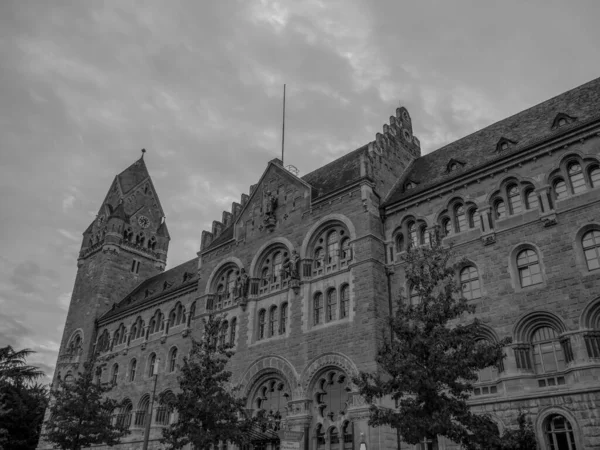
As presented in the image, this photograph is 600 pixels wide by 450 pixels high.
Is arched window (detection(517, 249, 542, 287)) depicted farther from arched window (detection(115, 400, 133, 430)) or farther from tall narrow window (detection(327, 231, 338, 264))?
arched window (detection(115, 400, 133, 430))

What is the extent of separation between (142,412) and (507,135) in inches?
1216

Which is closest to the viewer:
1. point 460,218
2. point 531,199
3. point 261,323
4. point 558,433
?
point 558,433

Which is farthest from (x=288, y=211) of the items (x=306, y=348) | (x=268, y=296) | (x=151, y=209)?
(x=151, y=209)

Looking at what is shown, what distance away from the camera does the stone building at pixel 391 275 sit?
68.1 feet

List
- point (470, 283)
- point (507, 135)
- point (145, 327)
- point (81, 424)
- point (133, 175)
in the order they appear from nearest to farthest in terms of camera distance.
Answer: point (470, 283) → point (507, 135) → point (81, 424) → point (145, 327) → point (133, 175)

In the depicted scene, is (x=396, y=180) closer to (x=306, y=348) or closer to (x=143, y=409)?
(x=306, y=348)

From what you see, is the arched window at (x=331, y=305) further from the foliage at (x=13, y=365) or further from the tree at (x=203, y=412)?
the foliage at (x=13, y=365)

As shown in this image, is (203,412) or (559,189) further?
(559,189)

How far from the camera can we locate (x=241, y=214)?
35969mm

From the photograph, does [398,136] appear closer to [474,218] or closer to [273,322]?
[474,218]

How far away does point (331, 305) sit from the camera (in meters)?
28.2

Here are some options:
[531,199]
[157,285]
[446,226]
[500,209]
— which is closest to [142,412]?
[157,285]

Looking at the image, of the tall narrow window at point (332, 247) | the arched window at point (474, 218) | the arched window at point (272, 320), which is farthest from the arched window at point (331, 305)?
the arched window at point (474, 218)

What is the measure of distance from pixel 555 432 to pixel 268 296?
16731 mm
